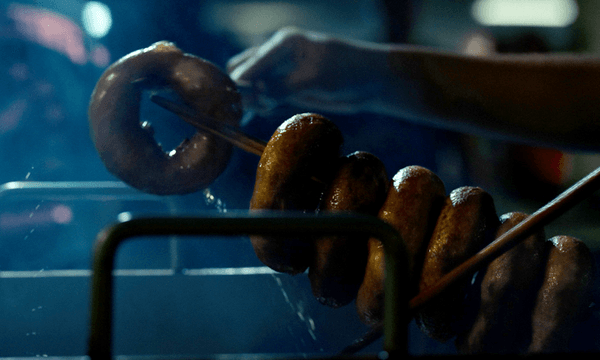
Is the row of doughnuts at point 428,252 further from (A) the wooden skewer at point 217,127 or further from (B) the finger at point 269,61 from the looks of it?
(B) the finger at point 269,61

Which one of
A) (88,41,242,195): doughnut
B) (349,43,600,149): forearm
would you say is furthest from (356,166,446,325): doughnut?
(349,43,600,149): forearm

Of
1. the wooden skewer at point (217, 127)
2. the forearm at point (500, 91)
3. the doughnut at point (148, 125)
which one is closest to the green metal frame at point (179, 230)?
the wooden skewer at point (217, 127)

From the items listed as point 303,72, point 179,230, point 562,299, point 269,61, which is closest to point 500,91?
point 303,72

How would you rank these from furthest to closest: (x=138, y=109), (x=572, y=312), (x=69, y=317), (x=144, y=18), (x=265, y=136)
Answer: (x=144, y=18) → (x=265, y=136) → (x=69, y=317) → (x=138, y=109) → (x=572, y=312)

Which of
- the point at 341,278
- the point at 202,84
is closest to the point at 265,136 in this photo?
the point at 202,84

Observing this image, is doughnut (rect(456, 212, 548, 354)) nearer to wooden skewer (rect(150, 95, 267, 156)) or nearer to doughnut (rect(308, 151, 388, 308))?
doughnut (rect(308, 151, 388, 308))

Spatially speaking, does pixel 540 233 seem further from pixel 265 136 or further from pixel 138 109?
pixel 265 136
